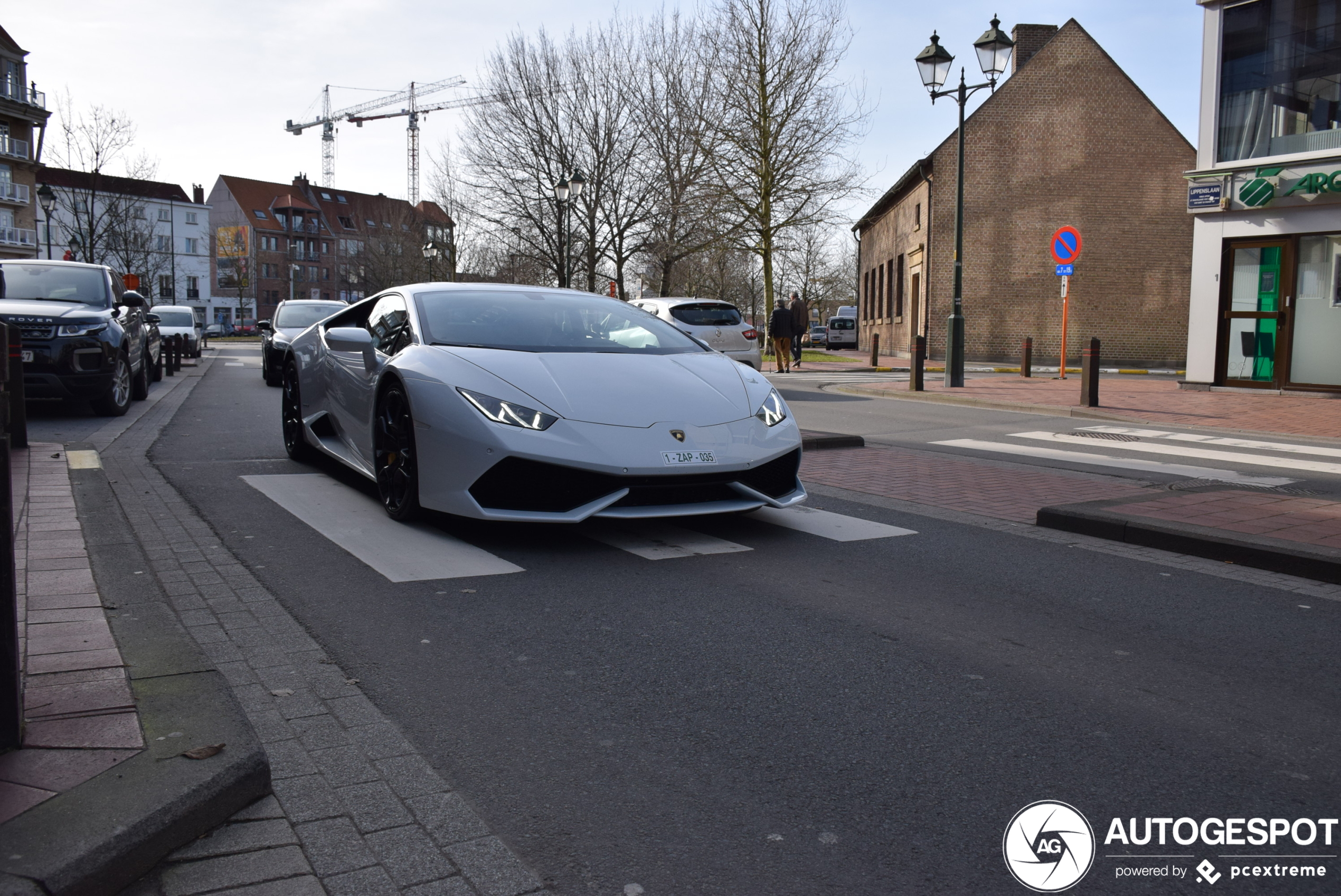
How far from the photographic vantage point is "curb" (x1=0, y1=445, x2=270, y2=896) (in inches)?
81.7

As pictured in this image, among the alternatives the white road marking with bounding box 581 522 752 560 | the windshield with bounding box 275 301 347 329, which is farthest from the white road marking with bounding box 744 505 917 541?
the windshield with bounding box 275 301 347 329

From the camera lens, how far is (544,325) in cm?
617

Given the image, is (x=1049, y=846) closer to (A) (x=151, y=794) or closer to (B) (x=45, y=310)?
(A) (x=151, y=794)

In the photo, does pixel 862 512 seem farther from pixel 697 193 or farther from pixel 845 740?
pixel 697 193

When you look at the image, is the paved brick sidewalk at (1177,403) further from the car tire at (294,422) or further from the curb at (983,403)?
the car tire at (294,422)

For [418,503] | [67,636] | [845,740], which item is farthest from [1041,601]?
[67,636]

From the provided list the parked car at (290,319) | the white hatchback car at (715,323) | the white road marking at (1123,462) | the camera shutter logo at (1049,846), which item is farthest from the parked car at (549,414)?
the parked car at (290,319)

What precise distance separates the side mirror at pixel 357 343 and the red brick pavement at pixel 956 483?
3.13 m

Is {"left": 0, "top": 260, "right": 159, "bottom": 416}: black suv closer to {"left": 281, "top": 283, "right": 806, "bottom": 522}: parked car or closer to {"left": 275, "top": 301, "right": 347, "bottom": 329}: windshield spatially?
{"left": 275, "top": 301, "right": 347, "bottom": 329}: windshield

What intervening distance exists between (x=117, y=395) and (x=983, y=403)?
11.1m

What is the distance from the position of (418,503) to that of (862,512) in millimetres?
2589

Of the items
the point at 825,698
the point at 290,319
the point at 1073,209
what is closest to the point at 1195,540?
the point at 825,698

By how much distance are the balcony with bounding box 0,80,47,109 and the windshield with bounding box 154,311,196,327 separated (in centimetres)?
→ 3469

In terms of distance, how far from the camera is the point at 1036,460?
9406mm
